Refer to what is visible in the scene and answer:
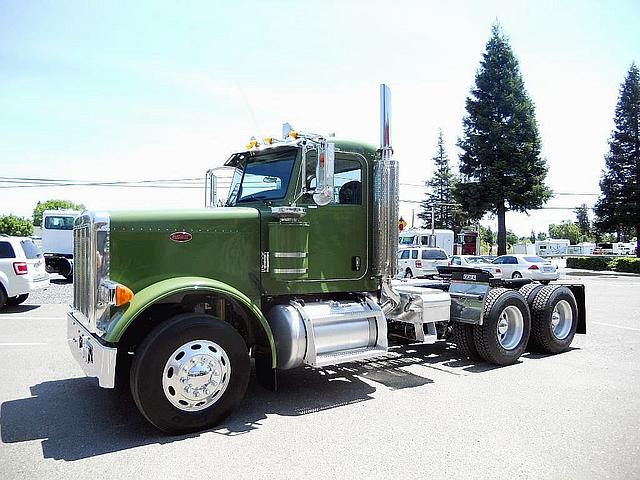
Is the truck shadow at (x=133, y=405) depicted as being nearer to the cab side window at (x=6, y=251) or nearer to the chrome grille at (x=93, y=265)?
the chrome grille at (x=93, y=265)

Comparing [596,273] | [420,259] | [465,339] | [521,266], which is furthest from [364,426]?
[596,273]

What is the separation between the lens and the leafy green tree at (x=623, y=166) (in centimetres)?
4097

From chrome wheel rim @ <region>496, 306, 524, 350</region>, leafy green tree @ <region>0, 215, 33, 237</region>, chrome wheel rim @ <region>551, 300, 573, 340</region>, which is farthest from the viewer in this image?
leafy green tree @ <region>0, 215, 33, 237</region>

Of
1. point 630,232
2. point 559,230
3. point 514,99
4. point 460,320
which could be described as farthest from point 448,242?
point 559,230

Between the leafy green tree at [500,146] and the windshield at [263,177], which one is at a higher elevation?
the leafy green tree at [500,146]

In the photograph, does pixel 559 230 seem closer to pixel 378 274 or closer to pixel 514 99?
pixel 514 99

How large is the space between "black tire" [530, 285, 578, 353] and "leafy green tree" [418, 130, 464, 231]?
54328mm

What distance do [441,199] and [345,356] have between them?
6033 centimetres

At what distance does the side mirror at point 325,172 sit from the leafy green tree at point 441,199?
58.2m

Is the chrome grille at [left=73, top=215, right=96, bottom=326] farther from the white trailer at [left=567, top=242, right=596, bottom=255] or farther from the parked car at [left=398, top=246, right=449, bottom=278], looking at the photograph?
the white trailer at [left=567, top=242, right=596, bottom=255]

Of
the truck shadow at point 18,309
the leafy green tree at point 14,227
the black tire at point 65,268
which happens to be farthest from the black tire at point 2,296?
the leafy green tree at point 14,227

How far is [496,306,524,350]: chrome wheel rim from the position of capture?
25.2 feet

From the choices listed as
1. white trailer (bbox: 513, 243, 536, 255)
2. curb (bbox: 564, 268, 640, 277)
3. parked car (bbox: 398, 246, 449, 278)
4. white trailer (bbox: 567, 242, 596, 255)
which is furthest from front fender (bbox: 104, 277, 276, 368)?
white trailer (bbox: 567, 242, 596, 255)

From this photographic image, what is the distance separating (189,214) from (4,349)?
16.5 ft
